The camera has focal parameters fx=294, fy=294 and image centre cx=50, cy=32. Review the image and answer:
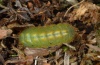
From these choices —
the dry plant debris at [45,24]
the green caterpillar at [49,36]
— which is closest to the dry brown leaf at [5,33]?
the dry plant debris at [45,24]

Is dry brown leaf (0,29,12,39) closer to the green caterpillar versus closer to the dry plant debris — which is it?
the dry plant debris

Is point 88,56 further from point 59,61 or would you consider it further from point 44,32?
point 44,32

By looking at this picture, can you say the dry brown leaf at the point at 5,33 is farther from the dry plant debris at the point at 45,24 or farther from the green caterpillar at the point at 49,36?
the green caterpillar at the point at 49,36

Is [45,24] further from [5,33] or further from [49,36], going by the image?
[5,33]

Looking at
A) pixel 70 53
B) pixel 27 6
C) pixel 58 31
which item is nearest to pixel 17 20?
pixel 27 6

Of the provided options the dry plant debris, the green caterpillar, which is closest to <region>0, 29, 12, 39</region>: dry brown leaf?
the dry plant debris

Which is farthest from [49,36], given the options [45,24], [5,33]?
[5,33]
